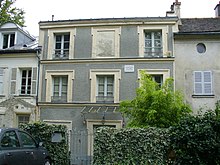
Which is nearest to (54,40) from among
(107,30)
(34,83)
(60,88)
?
(34,83)

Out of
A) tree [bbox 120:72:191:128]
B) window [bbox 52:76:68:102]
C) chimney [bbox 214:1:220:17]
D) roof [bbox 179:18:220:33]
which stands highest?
chimney [bbox 214:1:220:17]

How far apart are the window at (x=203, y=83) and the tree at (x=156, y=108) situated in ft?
12.8

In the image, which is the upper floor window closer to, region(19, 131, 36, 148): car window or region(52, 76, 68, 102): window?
region(52, 76, 68, 102): window

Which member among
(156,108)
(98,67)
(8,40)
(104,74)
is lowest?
(156,108)

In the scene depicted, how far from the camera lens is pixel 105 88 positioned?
17.4 meters

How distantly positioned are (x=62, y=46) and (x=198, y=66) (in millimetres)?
8553

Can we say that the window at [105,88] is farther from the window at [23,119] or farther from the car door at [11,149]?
the car door at [11,149]

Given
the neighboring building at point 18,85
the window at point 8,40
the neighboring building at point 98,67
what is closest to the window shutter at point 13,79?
the neighboring building at point 18,85

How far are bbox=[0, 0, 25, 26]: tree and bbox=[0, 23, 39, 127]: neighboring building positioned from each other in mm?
3143

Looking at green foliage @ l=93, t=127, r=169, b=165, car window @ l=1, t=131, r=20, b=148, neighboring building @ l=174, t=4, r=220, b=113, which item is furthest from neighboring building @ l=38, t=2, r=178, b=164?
car window @ l=1, t=131, r=20, b=148

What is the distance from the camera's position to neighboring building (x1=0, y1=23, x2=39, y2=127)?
17.5 m

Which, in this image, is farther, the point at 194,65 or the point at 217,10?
the point at 217,10

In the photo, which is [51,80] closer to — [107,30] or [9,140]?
[107,30]

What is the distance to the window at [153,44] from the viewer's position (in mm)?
17203
